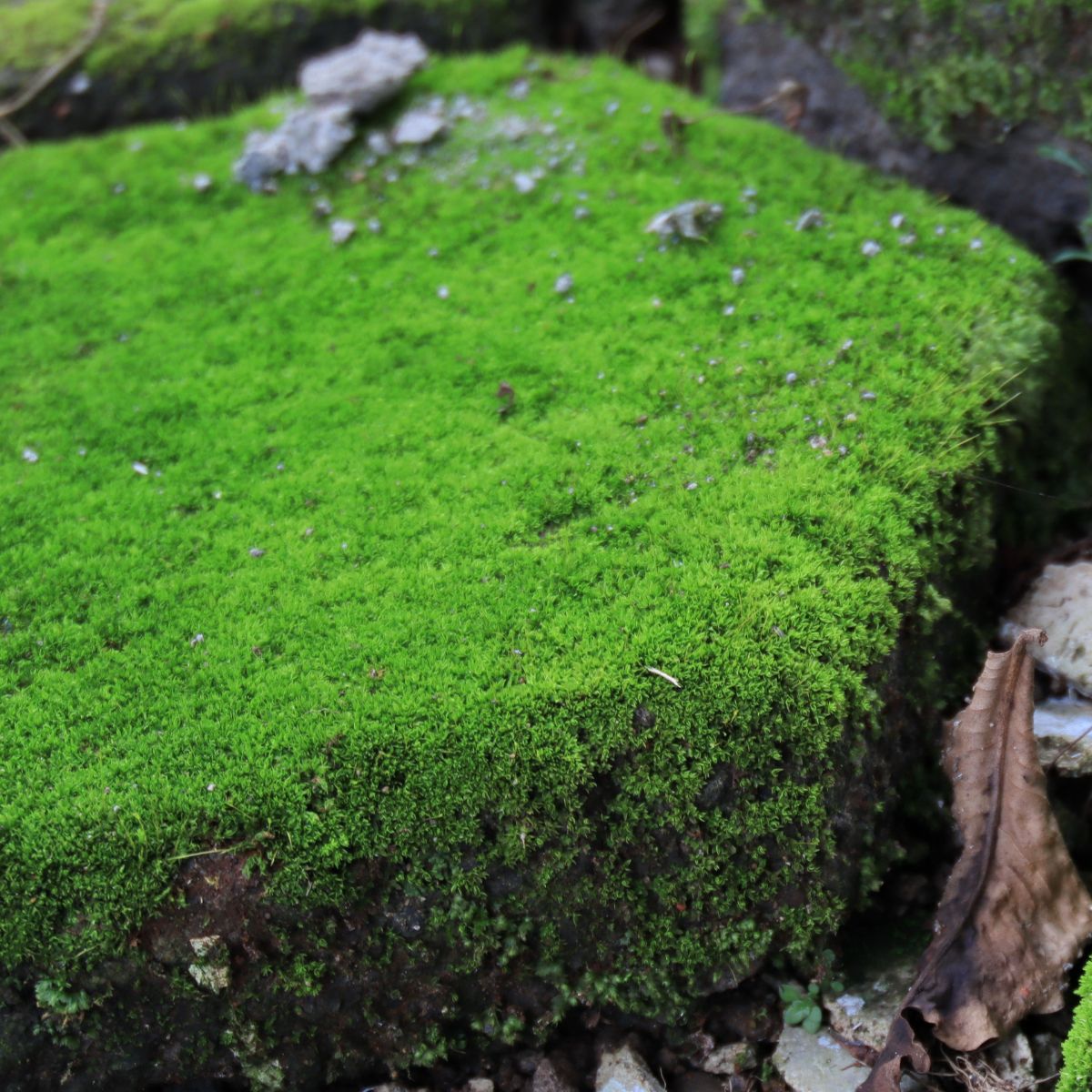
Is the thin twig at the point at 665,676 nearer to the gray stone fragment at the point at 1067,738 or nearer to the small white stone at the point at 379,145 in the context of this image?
the gray stone fragment at the point at 1067,738

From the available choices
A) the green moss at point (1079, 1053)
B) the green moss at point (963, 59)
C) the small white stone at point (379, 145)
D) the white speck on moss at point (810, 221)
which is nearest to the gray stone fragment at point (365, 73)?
the small white stone at point (379, 145)

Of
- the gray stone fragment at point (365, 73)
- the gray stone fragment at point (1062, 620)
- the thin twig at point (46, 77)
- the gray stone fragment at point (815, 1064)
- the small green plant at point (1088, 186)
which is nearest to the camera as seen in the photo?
the gray stone fragment at point (815, 1064)

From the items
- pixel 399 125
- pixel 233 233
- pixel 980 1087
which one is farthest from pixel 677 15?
pixel 980 1087

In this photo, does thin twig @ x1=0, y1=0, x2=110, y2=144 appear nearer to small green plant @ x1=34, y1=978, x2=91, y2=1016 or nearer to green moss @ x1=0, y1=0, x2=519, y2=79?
green moss @ x1=0, y1=0, x2=519, y2=79

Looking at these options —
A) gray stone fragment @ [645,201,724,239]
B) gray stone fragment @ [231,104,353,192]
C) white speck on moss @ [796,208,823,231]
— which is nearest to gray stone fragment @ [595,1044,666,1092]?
gray stone fragment @ [645,201,724,239]

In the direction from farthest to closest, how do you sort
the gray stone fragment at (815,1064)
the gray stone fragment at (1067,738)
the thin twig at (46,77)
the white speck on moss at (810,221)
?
1. the thin twig at (46,77)
2. the white speck on moss at (810,221)
3. the gray stone fragment at (1067,738)
4. the gray stone fragment at (815,1064)

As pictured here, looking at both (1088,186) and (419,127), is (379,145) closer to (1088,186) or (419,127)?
(419,127)
